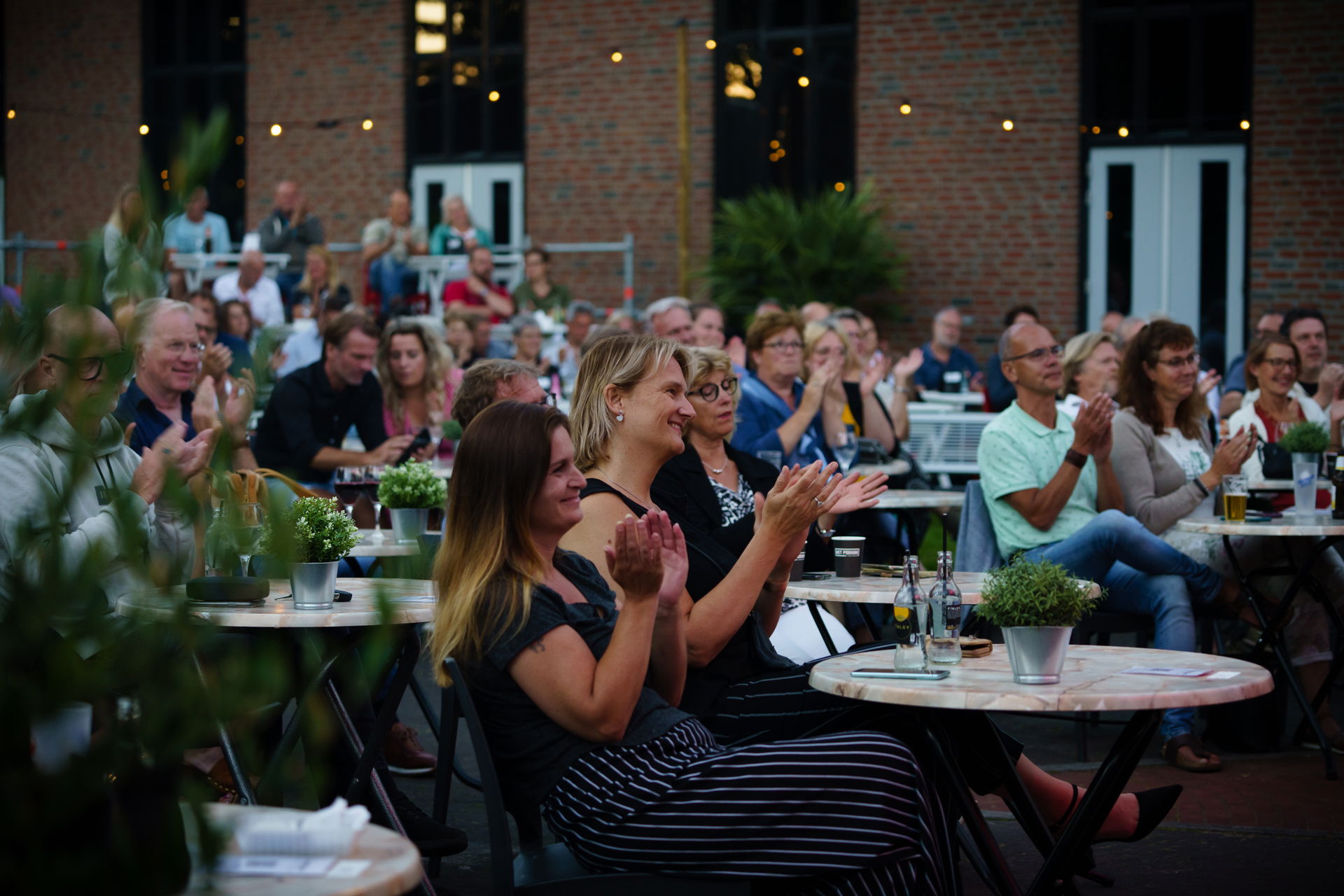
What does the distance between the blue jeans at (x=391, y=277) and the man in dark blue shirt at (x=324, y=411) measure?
7111 millimetres

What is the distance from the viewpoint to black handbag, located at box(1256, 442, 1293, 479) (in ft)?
20.5

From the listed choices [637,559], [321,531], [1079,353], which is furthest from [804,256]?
[637,559]

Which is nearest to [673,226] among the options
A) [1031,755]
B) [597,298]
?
[597,298]

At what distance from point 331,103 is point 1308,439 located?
13.1m

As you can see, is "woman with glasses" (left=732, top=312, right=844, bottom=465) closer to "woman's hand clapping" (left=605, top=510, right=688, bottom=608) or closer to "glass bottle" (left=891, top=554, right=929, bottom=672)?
"glass bottle" (left=891, top=554, right=929, bottom=672)

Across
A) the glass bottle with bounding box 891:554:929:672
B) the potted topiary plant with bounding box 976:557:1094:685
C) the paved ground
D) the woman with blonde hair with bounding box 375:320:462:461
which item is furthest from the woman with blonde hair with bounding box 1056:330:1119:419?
the potted topiary plant with bounding box 976:557:1094:685

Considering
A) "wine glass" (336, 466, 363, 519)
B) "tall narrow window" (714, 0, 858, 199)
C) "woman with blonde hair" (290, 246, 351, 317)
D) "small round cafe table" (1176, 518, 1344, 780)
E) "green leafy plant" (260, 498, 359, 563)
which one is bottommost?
"small round cafe table" (1176, 518, 1344, 780)

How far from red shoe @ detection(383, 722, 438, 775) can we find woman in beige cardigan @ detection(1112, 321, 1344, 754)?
108 inches

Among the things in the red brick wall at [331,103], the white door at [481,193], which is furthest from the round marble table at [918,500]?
the red brick wall at [331,103]

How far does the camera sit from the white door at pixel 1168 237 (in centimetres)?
1412

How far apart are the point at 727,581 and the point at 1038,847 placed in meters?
0.85

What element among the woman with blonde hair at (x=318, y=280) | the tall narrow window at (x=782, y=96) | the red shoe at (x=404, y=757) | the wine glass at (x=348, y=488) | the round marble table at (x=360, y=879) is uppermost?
the tall narrow window at (x=782, y=96)

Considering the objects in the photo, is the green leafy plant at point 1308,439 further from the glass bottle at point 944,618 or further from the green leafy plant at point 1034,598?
the green leafy plant at point 1034,598

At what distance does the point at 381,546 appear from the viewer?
4441mm
